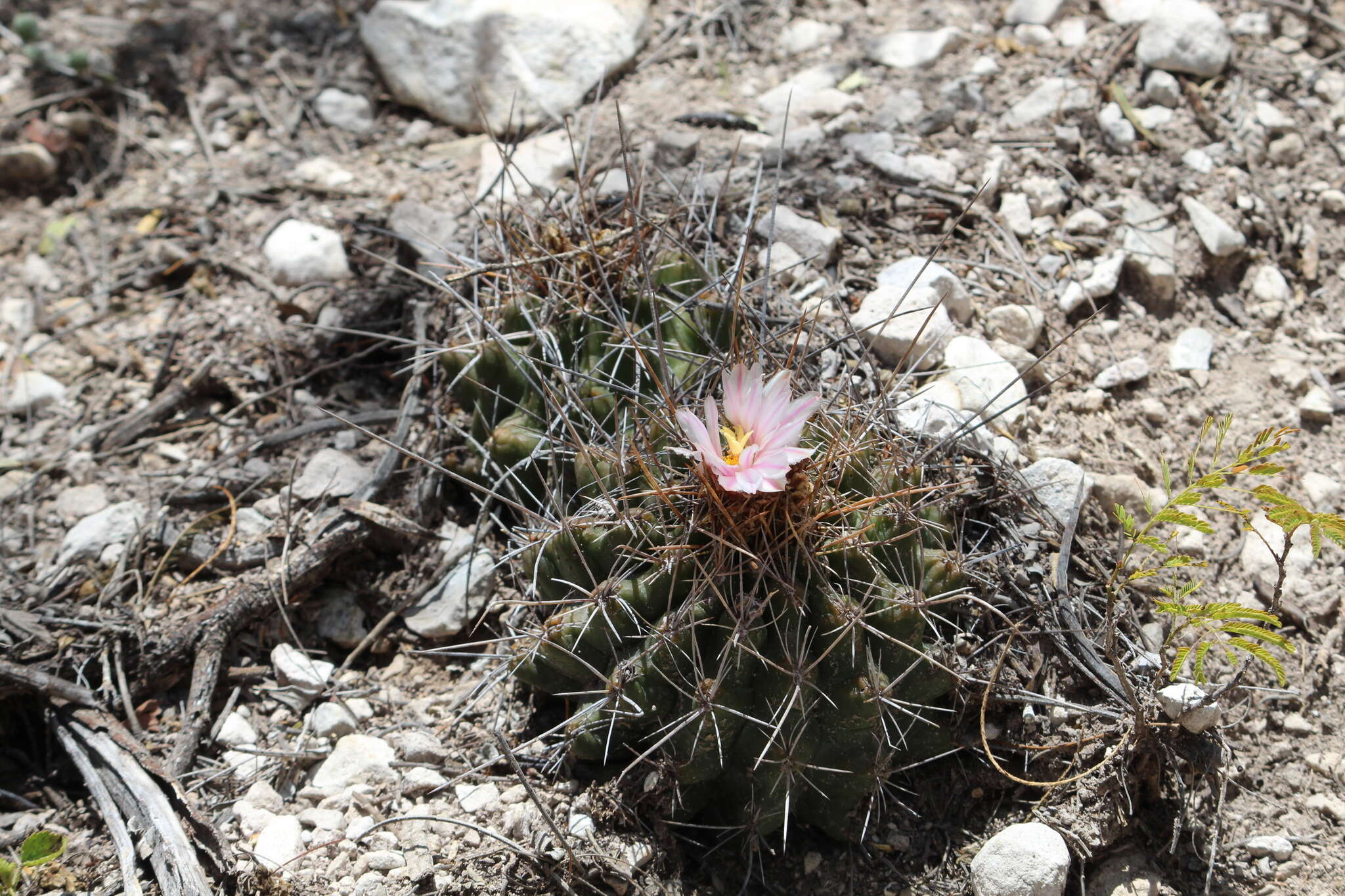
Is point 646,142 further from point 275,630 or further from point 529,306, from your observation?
point 275,630

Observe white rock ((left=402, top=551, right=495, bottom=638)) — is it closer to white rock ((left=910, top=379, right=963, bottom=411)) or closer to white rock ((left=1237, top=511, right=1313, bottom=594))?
white rock ((left=910, top=379, right=963, bottom=411))

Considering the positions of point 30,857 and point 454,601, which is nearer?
point 30,857

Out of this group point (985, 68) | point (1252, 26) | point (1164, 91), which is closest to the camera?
point (1164, 91)

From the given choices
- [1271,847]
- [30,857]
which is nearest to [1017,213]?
[1271,847]

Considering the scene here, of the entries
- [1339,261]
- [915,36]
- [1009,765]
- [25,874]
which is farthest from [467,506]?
[1339,261]

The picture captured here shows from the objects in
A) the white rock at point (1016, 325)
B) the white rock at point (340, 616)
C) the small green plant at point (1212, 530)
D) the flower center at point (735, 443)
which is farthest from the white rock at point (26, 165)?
the small green plant at point (1212, 530)

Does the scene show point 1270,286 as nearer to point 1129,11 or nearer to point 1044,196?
point 1044,196
